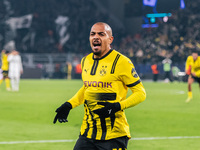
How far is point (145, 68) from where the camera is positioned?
1868 inches

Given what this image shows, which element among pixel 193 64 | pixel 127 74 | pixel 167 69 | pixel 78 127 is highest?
pixel 127 74

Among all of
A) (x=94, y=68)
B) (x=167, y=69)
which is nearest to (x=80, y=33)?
(x=167, y=69)

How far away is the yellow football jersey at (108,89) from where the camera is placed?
477 centimetres

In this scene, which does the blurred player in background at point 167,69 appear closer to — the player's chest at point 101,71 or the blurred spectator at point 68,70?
the blurred spectator at point 68,70

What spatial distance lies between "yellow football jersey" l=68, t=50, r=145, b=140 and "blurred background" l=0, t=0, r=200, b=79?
40.5m

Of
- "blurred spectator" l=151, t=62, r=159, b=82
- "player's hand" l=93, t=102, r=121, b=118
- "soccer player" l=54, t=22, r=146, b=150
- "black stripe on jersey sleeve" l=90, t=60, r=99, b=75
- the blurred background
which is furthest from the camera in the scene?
the blurred background

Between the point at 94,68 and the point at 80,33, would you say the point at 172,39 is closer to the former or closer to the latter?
the point at 80,33

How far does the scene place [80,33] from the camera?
58.9 metres

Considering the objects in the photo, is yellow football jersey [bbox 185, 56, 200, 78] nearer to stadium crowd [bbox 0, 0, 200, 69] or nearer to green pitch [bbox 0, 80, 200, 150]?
green pitch [bbox 0, 80, 200, 150]

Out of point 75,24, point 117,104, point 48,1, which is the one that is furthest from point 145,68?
point 117,104

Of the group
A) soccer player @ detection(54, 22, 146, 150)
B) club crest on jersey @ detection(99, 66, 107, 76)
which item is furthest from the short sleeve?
club crest on jersey @ detection(99, 66, 107, 76)

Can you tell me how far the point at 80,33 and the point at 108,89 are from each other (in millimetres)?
54448

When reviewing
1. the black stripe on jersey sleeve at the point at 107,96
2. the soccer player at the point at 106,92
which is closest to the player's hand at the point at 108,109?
the soccer player at the point at 106,92

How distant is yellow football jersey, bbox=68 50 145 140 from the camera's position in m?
4.77
